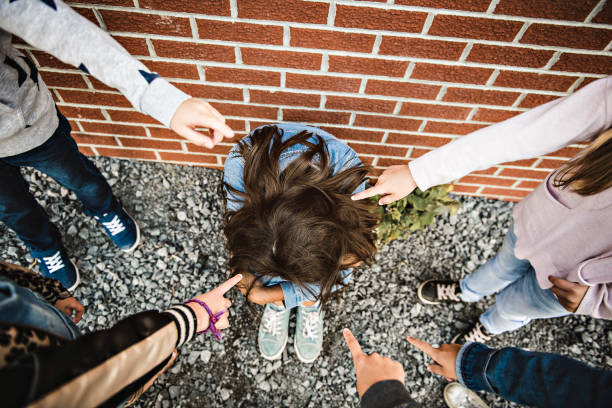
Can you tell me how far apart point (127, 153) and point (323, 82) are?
1.60 metres

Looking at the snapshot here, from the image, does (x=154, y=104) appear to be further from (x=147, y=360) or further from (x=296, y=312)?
(x=296, y=312)

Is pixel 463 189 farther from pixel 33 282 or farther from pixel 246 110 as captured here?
pixel 33 282

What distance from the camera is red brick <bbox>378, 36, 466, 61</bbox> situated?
1439mm

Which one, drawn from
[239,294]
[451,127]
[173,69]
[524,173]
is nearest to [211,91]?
[173,69]

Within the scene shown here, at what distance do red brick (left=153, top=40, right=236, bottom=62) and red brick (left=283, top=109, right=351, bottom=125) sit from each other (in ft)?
1.45

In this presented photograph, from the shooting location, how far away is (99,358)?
0.81 metres

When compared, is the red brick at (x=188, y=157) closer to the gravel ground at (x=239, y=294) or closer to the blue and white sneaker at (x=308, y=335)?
the gravel ground at (x=239, y=294)

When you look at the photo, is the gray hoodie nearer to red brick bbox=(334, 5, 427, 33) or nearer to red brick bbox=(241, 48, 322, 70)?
red brick bbox=(241, 48, 322, 70)

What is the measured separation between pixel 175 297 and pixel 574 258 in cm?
216

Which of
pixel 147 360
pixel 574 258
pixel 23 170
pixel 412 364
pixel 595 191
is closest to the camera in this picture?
pixel 147 360

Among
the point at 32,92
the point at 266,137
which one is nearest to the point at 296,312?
the point at 266,137

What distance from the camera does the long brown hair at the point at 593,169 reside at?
1.04 meters

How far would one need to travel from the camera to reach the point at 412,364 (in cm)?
211

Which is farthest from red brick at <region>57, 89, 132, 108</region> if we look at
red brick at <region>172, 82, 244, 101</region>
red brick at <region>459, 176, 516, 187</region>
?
A: red brick at <region>459, 176, 516, 187</region>
